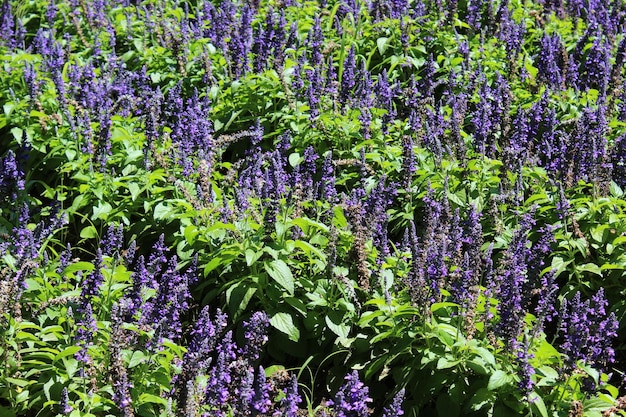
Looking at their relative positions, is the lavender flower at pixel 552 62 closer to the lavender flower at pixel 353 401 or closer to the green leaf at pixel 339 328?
the green leaf at pixel 339 328

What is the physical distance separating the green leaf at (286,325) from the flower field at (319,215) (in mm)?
14

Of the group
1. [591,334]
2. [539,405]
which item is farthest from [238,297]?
[591,334]

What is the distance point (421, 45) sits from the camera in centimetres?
895

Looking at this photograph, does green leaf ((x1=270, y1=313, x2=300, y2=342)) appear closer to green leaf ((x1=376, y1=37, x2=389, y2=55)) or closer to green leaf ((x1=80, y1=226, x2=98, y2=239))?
green leaf ((x1=80, y1=226, x2=98, y2=239))

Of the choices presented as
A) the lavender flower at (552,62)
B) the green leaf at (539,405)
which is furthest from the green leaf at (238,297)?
the lavender flower at (552,62)

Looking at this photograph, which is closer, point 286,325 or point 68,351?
point 68,351

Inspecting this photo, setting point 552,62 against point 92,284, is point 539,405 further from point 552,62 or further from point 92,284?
point 552,62

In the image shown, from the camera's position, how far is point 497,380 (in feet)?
15.6

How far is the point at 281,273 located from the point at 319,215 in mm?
726

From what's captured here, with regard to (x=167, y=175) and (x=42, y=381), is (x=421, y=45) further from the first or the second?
(x=42, y=381)

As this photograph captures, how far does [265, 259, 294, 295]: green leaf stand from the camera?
5477 millimetres

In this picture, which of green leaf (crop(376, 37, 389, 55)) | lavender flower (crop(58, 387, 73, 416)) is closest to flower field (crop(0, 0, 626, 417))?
lavender flower (crop(58, 387, 73, 416))

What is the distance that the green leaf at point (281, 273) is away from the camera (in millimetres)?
5477

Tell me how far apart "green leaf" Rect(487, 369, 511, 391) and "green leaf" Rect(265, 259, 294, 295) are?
4.34 ft
